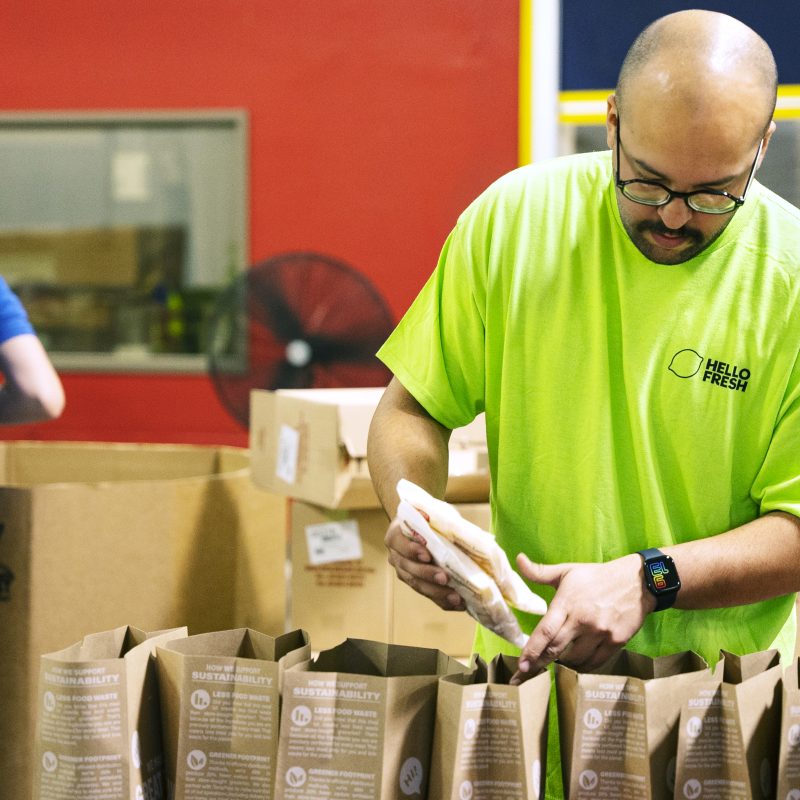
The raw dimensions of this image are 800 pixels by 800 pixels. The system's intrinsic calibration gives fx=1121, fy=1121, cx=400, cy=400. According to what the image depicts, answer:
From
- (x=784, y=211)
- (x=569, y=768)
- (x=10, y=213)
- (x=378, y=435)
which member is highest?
(x=10, y=213)

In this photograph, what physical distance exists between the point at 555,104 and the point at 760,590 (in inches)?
120

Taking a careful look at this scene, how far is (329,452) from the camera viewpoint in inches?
92.9

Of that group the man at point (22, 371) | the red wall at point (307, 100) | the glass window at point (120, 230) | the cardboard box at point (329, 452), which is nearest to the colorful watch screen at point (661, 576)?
the cardboard box at point (329, 452)

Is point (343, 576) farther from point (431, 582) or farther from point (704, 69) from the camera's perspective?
point (704, 69)

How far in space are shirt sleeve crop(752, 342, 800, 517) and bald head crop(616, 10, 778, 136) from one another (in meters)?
0.32

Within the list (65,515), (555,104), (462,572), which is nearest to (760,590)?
(462,572)

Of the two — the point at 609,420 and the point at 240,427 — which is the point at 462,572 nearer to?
the point at 609,420

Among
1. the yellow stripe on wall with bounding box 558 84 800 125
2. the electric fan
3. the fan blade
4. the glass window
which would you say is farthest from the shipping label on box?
the glass window

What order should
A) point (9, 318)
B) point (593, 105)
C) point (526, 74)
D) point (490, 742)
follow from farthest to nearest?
point (526, 74) < point (593, 105) < point (9, 318) < point (490, 742)

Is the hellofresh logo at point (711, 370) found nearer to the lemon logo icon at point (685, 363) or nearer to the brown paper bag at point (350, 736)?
the lemon logo icon at point (685, 363)

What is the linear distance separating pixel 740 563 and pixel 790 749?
0.85 ft

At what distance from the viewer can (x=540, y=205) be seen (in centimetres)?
145

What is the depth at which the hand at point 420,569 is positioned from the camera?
4.12 feet

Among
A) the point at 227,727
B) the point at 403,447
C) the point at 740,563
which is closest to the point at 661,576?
the point at 740,563
